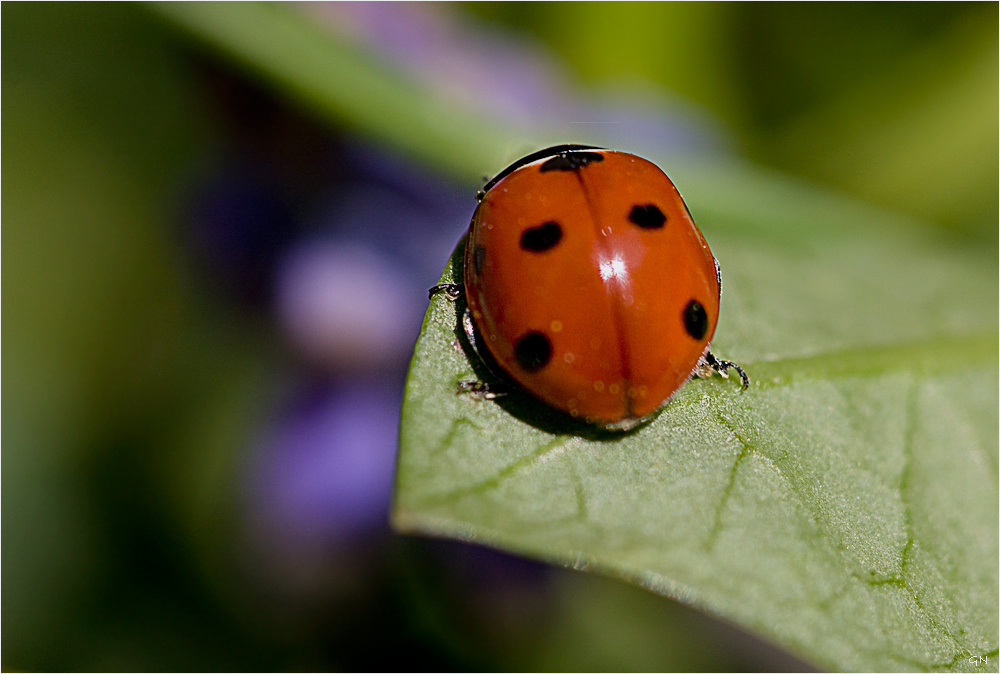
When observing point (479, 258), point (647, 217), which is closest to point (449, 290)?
point (479, 258)

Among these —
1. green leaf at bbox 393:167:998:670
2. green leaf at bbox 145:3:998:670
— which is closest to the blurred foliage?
green leaf at bbox 145:3:998:670

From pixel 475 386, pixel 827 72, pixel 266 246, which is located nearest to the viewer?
pixel 475 386

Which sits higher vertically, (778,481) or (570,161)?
(570,161)

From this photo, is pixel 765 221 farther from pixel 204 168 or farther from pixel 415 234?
pixel 204 168

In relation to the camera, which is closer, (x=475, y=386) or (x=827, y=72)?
(x=475, y=386)

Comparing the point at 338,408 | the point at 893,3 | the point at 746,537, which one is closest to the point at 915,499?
the point at 746,537

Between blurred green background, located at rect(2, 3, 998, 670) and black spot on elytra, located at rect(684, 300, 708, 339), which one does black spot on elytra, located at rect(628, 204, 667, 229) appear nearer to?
black spot on elytra, located at rect(684, 300, 708, 339)

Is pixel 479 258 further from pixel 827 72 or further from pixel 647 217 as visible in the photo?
pixel 827 72
